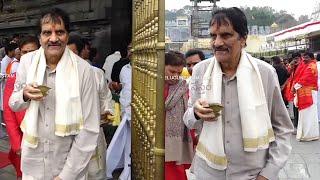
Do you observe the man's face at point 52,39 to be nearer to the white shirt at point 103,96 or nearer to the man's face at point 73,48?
the white shirt at point 103,96

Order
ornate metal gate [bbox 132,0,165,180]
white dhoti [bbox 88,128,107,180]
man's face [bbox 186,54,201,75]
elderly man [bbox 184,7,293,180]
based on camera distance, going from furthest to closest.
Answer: man's face [bbox 186,54,201,75]
white dhoti [bbox 88,128,107,180]
elderly man [bbox 184,7,293,180]
ornate metal gate [bbox 132,0,165,180]

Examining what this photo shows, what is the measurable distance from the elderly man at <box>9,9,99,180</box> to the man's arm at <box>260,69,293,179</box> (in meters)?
1.00

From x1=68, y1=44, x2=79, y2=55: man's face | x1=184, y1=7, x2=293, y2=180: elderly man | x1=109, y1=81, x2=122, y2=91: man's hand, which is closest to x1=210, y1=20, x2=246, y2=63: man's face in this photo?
x1=184, y1=7, x2=293, y2=180: elderly man

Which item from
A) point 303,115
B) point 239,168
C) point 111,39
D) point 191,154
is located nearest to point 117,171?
point 191,154

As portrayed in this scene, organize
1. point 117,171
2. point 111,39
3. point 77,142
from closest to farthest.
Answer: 1. point 77,142
2. point 117,171
3. point 111,39

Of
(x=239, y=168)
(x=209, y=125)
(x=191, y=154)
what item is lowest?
(x=191, y=154)

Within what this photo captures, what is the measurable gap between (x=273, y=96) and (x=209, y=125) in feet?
1.29

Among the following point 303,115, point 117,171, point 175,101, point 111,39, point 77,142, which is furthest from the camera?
point 303,115

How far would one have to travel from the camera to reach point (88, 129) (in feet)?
8.48

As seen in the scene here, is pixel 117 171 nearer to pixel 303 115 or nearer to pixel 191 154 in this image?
pixel 191 154

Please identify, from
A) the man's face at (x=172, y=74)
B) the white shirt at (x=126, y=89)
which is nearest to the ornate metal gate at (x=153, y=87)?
the man's face at (x=172, y=74)

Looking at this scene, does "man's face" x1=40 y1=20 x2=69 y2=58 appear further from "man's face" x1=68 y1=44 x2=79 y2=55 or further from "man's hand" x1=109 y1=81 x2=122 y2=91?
"man's hand" x1=109 y1=81 x2=122 y2=91

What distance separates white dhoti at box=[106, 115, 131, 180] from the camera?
5051 millimetres

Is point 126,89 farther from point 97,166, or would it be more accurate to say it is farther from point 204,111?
point 204,111
